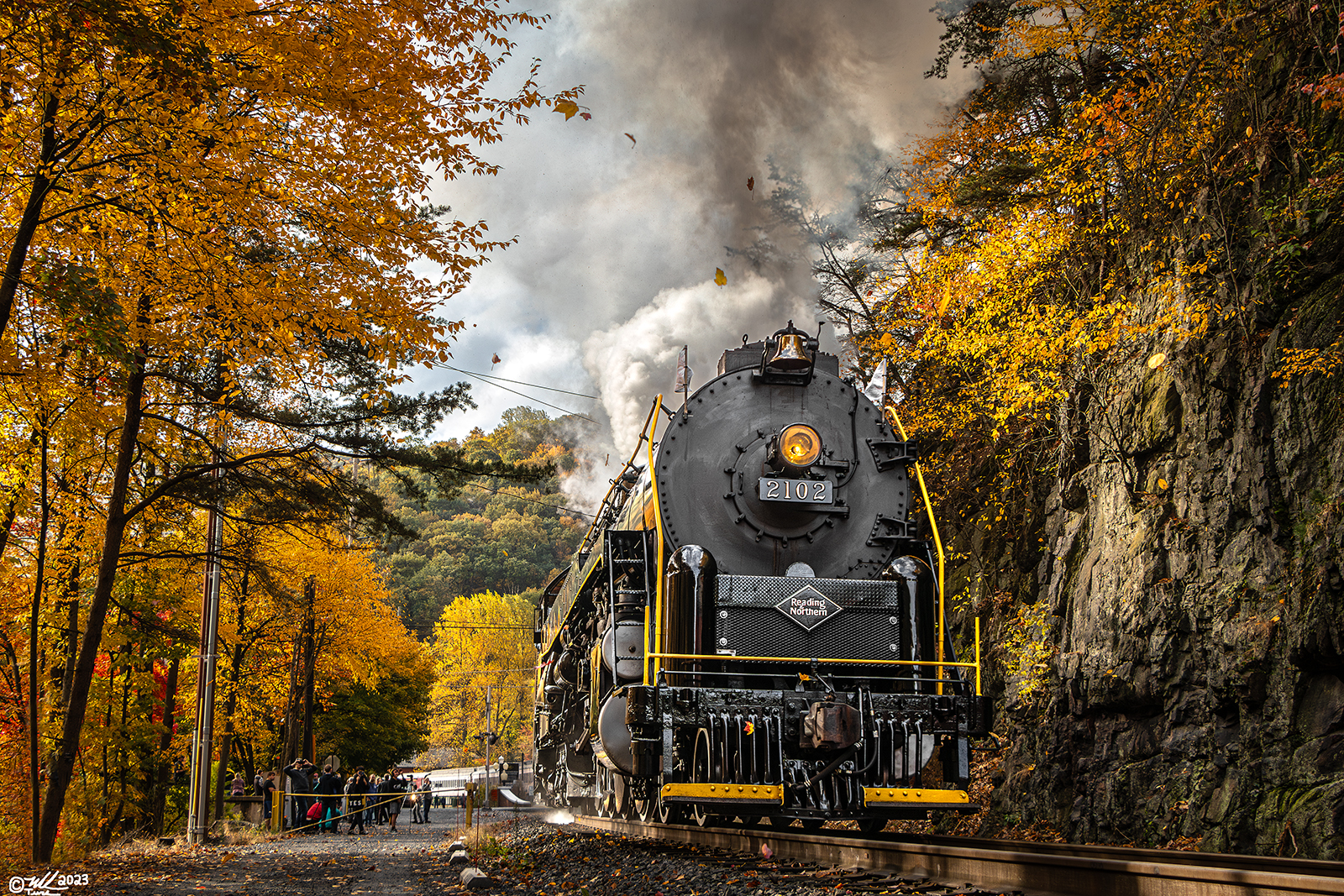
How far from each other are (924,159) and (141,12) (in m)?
14.7

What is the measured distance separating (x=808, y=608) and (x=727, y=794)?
5.46 feet

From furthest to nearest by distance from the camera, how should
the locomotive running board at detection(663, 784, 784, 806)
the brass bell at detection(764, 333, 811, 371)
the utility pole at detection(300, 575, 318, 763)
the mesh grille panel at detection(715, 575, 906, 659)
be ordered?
the utility pole at detection(300, 575, 318, 763) < the brass bell at detection(764, 333, 811, 371) < the mesh grille panel at detection(715, 575, 906, 659) < the locomotive running board at detection(663, 784, 784, 806)

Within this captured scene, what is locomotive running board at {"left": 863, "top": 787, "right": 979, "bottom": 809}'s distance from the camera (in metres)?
6.93

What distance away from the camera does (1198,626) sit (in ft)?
30.8

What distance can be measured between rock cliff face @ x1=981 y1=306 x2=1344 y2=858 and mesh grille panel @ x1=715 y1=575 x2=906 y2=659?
3482mm

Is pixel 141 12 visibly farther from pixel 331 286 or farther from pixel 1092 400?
pixel 1092 400

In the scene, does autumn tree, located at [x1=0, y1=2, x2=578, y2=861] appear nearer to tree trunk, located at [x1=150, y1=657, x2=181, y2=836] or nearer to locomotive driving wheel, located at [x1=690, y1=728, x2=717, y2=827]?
locomotive driving wheel, located at [x1=690, y1=728, x2=717, y2=827]

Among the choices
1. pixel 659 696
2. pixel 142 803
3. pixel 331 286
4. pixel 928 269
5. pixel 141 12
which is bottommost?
pixel 142 803

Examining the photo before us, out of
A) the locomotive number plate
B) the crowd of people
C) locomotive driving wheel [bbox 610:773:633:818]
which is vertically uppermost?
the locomotive number plate

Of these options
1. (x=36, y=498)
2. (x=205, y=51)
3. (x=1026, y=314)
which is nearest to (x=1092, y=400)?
(x=1026, y=314)

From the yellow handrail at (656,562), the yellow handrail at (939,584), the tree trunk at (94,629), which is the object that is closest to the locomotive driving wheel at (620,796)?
the yellow handrail at (656,562)

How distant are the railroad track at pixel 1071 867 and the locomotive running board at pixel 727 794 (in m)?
0.31

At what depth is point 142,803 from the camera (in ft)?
60.6

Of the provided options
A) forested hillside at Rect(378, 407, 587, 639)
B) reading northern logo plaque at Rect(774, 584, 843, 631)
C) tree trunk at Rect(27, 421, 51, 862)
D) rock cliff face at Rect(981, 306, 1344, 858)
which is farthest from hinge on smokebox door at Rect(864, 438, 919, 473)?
forested hillside at Rect(378, 407, 587, 639)
